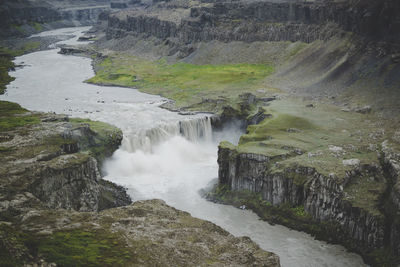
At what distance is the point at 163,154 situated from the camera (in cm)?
6794

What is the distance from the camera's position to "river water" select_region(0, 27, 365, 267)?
42.3 metres

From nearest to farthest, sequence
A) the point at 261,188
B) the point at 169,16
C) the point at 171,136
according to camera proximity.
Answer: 1. the point at 261,188
2. the point at 171,136
3. the point at 169,16

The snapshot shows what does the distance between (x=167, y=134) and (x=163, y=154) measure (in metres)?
5.76

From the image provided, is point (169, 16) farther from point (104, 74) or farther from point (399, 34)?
point (399, 34)

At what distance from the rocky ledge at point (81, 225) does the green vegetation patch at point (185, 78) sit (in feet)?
176

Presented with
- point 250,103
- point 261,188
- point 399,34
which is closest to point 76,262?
point 261,188

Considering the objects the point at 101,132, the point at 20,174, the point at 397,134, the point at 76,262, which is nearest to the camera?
the point at 76,262

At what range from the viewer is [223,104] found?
8812 cm

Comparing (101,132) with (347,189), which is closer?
(347,189)

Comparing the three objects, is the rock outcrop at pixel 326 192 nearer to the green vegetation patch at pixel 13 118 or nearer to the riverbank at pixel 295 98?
the riverbank at pixel 295 98

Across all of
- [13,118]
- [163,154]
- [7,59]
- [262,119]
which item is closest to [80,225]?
[13,118]

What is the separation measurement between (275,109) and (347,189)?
33921 mm

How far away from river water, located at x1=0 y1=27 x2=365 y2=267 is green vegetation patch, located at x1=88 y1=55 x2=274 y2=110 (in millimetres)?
6239

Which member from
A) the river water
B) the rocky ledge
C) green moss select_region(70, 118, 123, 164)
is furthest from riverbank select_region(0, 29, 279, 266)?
the river water
